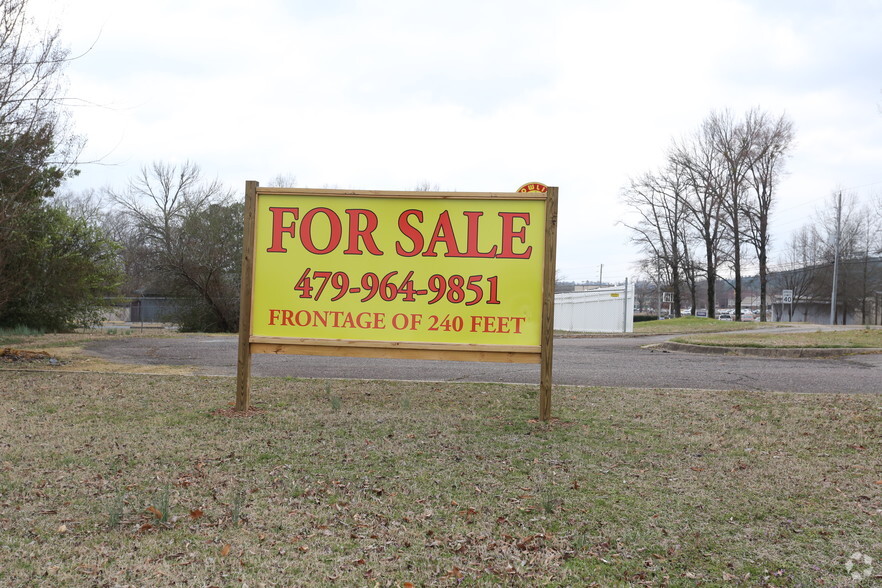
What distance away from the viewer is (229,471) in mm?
4711

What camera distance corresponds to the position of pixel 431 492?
434 cm

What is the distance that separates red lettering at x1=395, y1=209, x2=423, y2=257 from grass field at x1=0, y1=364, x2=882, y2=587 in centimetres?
162

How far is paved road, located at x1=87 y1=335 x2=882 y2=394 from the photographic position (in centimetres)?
919

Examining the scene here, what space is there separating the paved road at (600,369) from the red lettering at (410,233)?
2873 mm

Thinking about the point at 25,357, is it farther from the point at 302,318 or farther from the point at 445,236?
the point at 445,236

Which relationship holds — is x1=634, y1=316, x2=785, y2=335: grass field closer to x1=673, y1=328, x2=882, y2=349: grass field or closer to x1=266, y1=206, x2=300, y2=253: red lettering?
x1=673, y1=328, x2=882, y2=349: grass field

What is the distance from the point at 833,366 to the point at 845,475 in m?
8.16

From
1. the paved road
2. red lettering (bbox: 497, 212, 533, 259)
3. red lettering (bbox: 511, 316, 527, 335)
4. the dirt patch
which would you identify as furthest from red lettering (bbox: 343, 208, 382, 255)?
the dirt patch

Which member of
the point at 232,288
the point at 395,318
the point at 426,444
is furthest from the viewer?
the point at 232,288

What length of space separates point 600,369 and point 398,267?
5.43m

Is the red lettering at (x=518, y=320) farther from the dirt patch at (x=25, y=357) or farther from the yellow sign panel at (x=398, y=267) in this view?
the dirt patch at (x=25, y=357)

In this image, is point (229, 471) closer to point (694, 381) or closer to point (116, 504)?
point (116, 504)

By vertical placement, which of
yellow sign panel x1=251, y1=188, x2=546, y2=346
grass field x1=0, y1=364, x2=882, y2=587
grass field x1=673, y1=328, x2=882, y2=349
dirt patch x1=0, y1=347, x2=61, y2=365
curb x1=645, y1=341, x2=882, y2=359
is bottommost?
grass field x1=0, y1=364, x2=882, y2=587

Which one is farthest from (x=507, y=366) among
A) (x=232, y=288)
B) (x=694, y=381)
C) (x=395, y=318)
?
(x=232, y=288)
